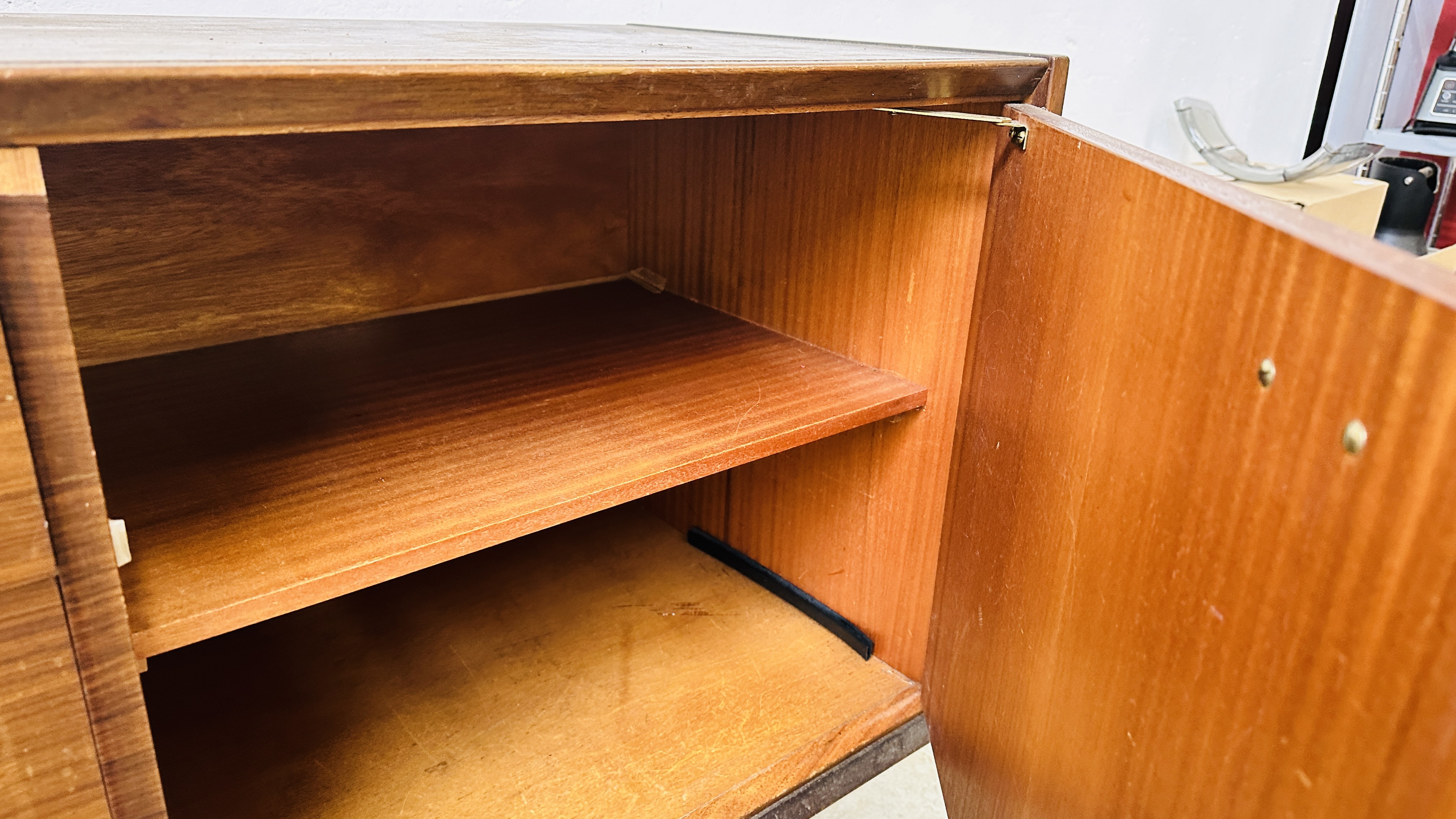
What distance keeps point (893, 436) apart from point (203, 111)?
0.52 metres

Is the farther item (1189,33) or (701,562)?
(1189,33)

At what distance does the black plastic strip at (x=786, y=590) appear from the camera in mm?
817

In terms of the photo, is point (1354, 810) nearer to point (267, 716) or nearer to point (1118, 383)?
point (1118, 383)

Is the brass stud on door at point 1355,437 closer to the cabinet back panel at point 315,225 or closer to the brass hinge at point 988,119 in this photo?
the brass hinge at point 988,119

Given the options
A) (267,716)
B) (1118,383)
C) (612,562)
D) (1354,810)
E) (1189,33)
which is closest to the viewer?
(1354,810)

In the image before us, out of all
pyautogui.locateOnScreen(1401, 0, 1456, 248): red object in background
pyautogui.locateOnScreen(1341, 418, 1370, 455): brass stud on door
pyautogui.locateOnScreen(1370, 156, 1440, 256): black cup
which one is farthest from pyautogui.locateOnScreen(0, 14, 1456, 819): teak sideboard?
pyautogui.locateOnScreen(1401, 0, 1456, 248): red object in background

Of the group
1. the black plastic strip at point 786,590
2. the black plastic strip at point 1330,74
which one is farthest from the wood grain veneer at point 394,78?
the black plastic strip at point 1330,74

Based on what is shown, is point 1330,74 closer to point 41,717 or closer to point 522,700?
point 522,700

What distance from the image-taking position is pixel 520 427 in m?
0.63

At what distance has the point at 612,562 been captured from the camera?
0.95m

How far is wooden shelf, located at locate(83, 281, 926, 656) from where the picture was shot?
18.5 inches

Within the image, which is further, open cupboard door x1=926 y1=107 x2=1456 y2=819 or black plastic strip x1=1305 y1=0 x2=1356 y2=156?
black plastic strip x1=1305 y1=0 x2=1356 y2=156

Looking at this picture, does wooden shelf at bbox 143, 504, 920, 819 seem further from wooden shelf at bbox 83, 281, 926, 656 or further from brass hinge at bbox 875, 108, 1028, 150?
brass hinge at bbox 875, 108, 1028, 150

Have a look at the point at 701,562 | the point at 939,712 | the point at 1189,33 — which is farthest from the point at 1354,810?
the point at 1189,33
